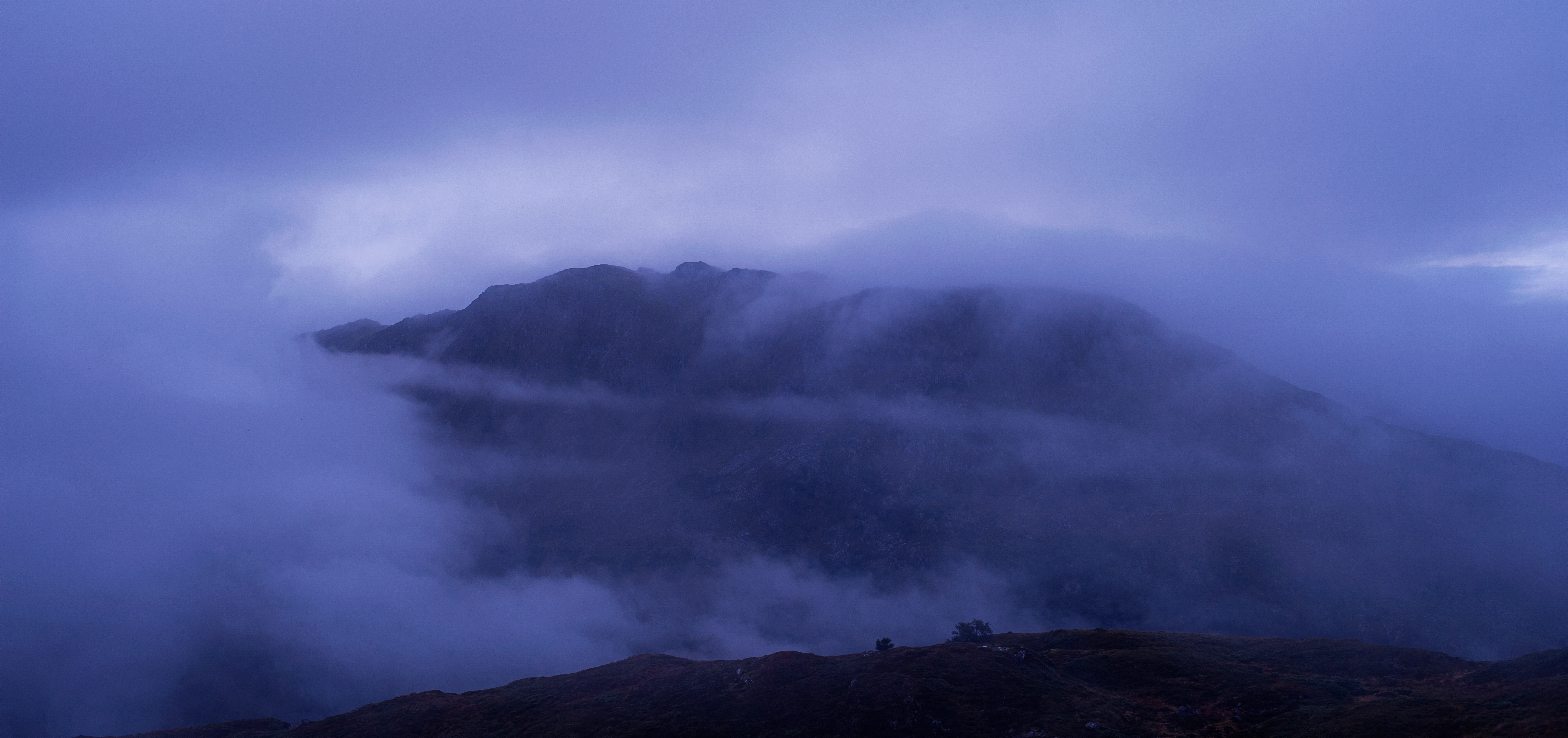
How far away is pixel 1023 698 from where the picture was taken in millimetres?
86125

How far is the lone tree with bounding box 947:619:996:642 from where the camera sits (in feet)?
533

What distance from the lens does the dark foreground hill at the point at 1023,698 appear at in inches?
2948

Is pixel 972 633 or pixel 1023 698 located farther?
pixel 972 633

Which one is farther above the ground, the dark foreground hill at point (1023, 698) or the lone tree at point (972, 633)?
the lone tree at point (972, 633)

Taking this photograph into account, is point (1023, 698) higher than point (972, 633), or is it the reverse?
point (972, 633)

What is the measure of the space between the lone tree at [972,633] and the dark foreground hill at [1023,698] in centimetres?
4457

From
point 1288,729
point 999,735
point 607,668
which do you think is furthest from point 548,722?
point 1288,729

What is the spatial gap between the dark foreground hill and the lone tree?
44.6m

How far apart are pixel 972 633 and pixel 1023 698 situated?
3321 inches

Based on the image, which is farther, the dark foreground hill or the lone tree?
the lone tree

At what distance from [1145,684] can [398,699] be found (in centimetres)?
10758

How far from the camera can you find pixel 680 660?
129625mm

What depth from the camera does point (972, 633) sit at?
16700cm

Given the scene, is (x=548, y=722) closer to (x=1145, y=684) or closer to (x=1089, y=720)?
(x=1089, y=720)
